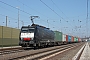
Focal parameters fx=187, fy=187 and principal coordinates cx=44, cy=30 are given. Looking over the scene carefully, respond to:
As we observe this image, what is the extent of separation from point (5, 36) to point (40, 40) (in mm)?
9477

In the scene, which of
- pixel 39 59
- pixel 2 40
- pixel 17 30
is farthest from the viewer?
pixel 17 30

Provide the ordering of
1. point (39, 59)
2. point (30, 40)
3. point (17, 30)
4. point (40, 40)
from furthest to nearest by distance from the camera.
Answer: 1. point (17, 30)
2. point (40, 40)
3. point (30, 40)
4. point (39, 59)

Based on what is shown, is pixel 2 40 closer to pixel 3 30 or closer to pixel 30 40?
pixel 3 30

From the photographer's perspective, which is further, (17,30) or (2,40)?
(17,30)

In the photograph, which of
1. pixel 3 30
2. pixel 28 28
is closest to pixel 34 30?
pixel 28 28

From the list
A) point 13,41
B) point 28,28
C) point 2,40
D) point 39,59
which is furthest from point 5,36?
point 39,59

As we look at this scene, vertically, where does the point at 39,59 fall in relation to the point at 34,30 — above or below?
below

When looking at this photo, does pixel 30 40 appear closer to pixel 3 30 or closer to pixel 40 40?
pixel 40 40

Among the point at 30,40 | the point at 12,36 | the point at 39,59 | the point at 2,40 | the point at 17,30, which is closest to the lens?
the point at 39,59

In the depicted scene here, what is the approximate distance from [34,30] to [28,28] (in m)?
1.14

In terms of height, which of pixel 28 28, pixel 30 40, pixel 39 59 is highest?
pixel 28 28

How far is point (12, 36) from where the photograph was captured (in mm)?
39812

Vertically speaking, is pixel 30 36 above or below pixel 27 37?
above

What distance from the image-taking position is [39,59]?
49.8ft
